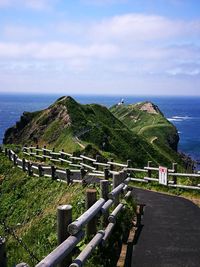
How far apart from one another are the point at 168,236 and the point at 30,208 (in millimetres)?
11046

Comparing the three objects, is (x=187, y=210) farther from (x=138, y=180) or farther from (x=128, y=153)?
(x=128, y=153)

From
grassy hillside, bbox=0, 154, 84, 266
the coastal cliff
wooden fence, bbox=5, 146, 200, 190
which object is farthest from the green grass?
the coastal cliff

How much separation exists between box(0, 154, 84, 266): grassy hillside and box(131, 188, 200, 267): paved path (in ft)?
8.16

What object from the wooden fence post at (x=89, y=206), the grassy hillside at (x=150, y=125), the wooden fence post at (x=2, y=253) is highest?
the wooden fence post at (x=2, y=253)

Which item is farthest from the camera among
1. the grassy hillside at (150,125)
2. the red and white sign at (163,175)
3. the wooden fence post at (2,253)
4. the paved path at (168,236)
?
the grassy hillside at (150,125)

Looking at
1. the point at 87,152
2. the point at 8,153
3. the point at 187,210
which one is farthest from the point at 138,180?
the point at 8,153

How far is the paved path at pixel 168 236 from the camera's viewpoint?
10.1 meters

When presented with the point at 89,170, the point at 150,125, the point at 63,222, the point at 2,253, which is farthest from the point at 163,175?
the point at 150,125

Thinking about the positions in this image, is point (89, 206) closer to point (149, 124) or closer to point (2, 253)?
point (2, 253)

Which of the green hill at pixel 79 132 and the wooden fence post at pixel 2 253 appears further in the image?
the green hill at pixel 79 132

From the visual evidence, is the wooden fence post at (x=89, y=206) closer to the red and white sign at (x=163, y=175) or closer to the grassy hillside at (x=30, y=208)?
the grassy hillside at (x=30, y=208)

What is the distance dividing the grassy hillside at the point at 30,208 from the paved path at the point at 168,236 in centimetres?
249

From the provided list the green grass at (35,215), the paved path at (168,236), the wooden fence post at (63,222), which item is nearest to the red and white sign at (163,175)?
the paved path at (168,236)

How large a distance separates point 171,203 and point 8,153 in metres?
20.2
